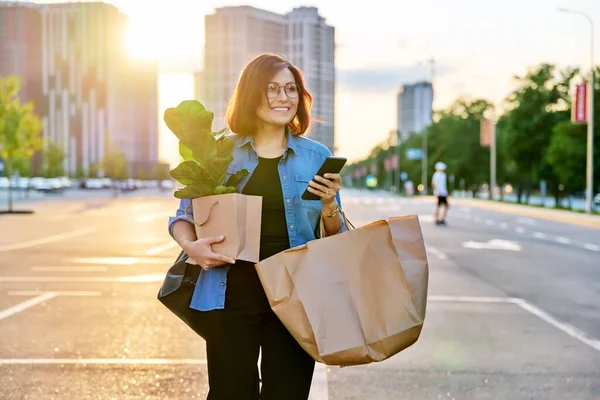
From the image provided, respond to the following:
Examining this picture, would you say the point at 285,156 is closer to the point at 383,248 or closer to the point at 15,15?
the point at 383,248

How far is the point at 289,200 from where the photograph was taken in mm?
3213

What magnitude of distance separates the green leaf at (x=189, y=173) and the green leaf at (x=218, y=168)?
3 cm

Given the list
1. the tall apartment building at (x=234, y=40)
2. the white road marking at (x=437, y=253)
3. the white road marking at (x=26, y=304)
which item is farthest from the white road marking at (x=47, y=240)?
the tall apartment building at (x=234, y=40)

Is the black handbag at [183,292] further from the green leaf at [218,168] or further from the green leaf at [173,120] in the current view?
the green leaf at [173,120]

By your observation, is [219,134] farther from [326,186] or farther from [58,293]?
[58,293]

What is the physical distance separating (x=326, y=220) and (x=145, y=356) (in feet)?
11.5

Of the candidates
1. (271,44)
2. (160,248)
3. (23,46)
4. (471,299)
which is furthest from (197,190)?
(23,46)

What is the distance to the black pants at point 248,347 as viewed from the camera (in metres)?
3.16

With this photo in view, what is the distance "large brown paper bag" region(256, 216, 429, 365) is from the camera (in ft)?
9.66

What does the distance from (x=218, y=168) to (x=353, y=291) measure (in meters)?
0.67

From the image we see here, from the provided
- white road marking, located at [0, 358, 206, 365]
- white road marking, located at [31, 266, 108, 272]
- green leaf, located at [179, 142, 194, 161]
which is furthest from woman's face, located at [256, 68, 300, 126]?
white road marking, located at [31, 266, 108, 272]

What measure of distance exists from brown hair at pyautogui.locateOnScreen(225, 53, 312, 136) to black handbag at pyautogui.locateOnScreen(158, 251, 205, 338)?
0.57 metres

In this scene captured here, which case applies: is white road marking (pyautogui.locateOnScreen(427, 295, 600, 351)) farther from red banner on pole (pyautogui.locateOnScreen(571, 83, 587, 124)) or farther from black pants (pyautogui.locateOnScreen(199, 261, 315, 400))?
red banner on pole (pyautogui.locateOnScreen(571, 83, 587, 124))

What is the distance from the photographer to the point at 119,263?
1349cm
